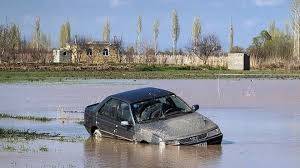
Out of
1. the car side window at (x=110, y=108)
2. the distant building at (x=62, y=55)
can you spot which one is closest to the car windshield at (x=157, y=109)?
the car side window at (x=110, y=108)

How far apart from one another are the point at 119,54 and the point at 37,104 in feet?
266

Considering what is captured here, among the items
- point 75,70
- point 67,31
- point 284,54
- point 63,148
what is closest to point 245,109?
point 63,148

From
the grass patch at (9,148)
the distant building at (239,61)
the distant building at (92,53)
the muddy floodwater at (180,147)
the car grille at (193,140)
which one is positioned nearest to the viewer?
the muddy floodwater at (180,147)

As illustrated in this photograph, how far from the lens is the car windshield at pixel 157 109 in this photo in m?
17.9

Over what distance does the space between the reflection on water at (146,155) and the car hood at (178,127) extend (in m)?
0.31

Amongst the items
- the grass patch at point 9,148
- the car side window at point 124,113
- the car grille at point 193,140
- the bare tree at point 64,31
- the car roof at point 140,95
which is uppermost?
the bare tree at point 64,31

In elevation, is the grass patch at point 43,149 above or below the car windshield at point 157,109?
below

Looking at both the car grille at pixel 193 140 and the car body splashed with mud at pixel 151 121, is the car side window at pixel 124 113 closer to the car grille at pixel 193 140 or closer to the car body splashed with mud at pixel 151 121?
the car body splashed with mud at pixel 151 121

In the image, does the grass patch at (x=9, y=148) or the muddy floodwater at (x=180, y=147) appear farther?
the grass patch at (x=9, y=148)

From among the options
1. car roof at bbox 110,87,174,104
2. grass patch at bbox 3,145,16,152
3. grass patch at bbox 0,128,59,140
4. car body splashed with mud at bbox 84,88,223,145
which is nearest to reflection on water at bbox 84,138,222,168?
car body splashed with mud at bbox 84,88,223,145

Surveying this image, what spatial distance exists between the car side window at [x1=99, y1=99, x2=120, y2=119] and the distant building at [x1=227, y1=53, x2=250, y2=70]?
67432 mm

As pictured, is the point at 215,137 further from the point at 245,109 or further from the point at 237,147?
the point at 245,109

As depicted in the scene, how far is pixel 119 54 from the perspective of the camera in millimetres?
112438

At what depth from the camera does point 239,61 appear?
3388 inches
